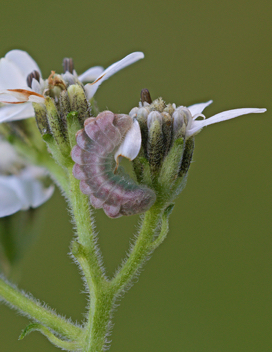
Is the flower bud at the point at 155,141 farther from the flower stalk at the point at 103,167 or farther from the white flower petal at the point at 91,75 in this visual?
the white flower petal at the point at 91,75

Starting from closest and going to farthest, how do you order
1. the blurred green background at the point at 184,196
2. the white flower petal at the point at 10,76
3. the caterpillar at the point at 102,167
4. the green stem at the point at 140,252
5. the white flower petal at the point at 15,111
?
the caterpillar at the point at 102,167
the green stem at the point at 140,252
the white flower petal at the point at 15,111
the white flower petal at the point at 10,76
the blurred green background at the point at 184,196

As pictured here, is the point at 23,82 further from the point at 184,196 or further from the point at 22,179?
the point at 184,196

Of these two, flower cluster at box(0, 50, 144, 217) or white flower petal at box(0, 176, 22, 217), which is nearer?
flower cluster at box(0, 50, 144, 217)

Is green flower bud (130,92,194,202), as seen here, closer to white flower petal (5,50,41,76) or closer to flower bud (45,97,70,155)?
flower bud (45,97,70,155)

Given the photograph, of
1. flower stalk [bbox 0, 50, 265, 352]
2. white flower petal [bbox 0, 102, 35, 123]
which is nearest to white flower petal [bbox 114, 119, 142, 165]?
flower stalk [bbox 0, 50, 265, 352]

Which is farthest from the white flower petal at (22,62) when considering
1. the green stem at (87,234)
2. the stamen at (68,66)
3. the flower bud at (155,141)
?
the flower bud at (155,141)

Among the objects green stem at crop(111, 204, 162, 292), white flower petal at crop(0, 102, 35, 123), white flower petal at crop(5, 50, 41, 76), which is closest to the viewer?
green stem at crop(111, 204, 162, 292)

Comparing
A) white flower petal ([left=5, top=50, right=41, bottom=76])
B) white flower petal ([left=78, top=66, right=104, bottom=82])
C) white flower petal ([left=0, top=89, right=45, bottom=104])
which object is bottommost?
white flower petal ([left=78, top=66, right=104, bottom=82])
